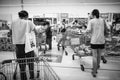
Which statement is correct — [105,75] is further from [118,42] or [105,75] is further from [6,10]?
[6,10]

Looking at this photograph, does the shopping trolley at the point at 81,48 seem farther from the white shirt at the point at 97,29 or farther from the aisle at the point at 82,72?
the white shirt at the point at 97,29

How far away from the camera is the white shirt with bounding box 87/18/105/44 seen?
2.84 meters

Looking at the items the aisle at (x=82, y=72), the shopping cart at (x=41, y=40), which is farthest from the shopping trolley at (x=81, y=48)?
the shopping cart at (x=41, y=40)

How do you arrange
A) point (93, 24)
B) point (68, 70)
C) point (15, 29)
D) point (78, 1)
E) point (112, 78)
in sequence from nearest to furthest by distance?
point (15, 29), point (93, 24), point (112, 78), point (68, 70), point (78, 1)

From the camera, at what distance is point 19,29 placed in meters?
2.38

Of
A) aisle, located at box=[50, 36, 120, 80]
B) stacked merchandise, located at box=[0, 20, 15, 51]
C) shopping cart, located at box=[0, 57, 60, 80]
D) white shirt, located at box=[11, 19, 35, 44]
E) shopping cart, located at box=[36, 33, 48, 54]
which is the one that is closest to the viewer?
shopping cart, located at box=[0, 57, 60, 80]

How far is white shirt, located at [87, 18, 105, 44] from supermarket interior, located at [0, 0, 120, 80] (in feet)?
0.18

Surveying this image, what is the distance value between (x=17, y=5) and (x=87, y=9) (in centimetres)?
660

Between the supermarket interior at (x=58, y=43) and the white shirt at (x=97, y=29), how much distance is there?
0.05 m

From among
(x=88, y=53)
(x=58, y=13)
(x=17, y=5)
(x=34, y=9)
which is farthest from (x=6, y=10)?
(x=88, y=53)

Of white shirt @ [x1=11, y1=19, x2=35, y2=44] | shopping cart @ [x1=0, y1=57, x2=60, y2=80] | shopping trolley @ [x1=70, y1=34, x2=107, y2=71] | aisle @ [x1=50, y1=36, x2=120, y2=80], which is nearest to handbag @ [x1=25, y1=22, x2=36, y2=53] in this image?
white shirt @ [x1=11, y1=19, x2=35, y2=44]

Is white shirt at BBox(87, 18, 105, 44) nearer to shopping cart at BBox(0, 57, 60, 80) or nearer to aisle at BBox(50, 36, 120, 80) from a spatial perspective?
aisle at BBox(50, 36, 120, 80)

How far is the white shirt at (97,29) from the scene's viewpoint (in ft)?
9.30

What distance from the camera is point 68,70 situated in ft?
11.7
